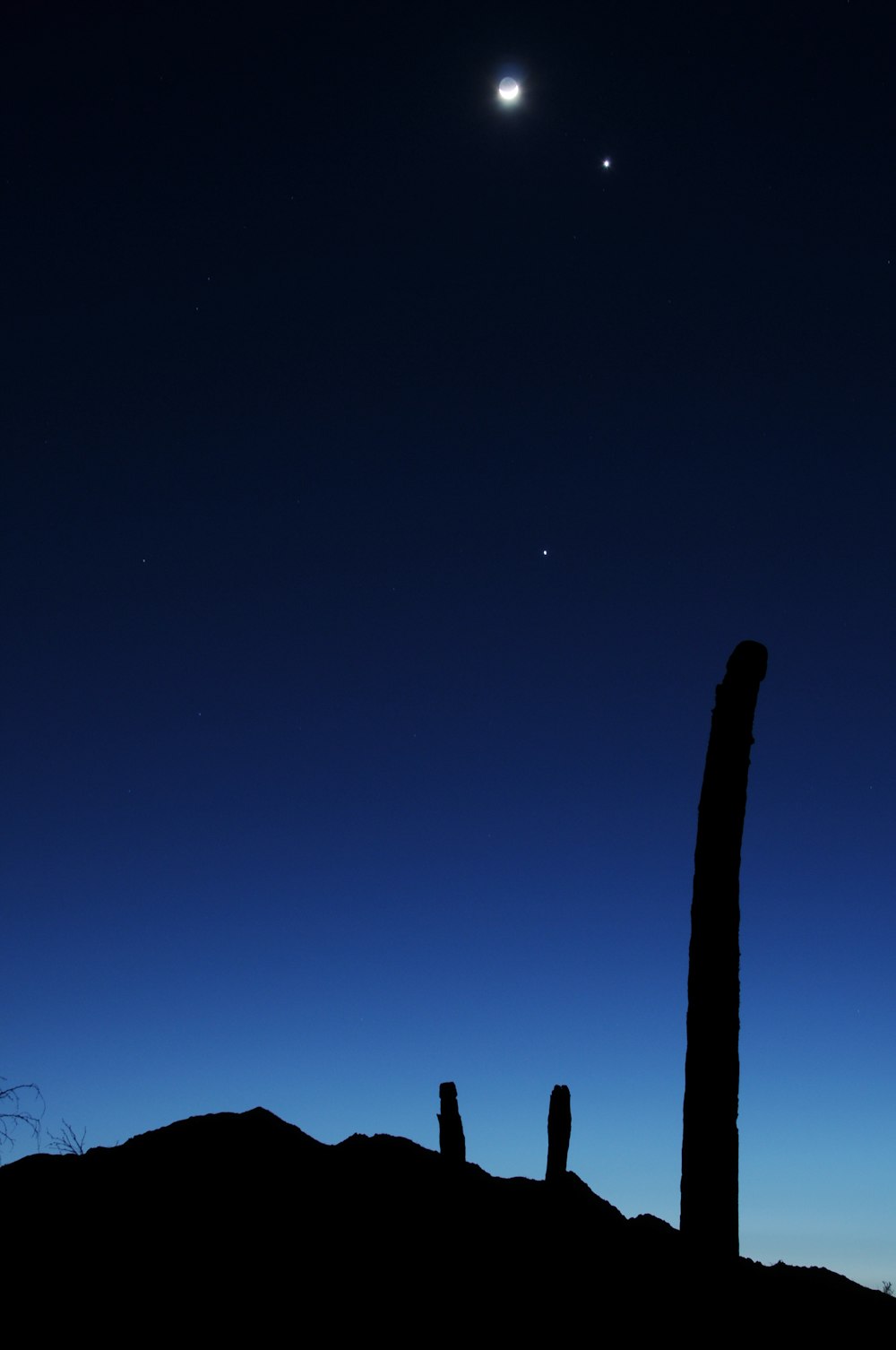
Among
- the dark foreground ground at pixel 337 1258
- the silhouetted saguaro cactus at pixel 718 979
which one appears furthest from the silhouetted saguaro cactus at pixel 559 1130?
the silhouetted saguaro cactus at pixel 718 979

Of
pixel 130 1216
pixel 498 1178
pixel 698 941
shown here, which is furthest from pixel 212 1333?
pixel 498 1178

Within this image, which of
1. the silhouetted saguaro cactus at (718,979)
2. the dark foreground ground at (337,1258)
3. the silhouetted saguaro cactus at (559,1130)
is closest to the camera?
the dark foreground ground at (337,1258)

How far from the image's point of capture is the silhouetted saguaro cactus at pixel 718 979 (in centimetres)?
764

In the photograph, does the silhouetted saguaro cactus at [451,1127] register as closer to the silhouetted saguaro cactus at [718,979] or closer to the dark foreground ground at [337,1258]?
the dark foreground ground at [337,1258]

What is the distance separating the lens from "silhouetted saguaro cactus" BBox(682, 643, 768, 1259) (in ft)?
25.1

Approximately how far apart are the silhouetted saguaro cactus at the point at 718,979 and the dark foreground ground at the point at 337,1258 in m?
0.42

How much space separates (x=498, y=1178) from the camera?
12.4 m

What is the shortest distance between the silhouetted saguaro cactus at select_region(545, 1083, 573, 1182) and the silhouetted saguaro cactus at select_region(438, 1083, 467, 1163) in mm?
1775

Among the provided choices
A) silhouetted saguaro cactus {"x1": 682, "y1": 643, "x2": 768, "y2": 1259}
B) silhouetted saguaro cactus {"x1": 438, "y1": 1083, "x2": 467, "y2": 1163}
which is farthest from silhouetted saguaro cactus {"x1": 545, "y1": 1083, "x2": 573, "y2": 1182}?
silhouetted saguaro cactus {"x1": 682, "y1": 643, "x2": 768, "y2": 1259}

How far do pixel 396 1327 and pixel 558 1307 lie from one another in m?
1.32

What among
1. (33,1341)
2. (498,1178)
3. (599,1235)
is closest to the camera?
(33,1341)

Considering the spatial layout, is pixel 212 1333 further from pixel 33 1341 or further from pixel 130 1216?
pixel 130 1216

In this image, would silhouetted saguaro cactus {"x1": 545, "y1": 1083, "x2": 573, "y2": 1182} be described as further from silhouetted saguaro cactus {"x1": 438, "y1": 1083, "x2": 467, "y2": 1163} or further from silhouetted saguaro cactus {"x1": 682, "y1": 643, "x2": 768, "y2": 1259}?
silhouetted saguaro cactus {"x1": 682, "y1": 643, "x2": 768, "y2": 1259}

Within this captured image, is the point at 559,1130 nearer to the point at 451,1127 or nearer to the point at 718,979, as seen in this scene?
the point at 451,1127
